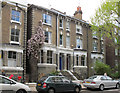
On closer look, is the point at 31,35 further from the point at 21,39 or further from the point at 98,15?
the point at 98,15

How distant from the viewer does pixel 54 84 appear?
13.0 m

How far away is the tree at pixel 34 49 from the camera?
20.8 metres

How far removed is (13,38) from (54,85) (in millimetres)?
9530

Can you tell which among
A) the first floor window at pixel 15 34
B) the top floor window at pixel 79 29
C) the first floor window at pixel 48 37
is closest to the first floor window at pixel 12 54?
the first floor window at pixel 15 34

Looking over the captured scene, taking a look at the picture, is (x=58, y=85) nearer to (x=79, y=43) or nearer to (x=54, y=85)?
(x=54, y=85)

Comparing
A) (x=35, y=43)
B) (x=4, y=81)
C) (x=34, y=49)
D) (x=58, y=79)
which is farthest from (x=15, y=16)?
(x=4, y=81)

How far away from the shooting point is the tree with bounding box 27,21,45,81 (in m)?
20.8

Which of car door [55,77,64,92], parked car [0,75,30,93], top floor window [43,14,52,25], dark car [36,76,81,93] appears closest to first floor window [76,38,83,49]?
top floor window [43,14,52,25]

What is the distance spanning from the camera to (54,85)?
1297cm

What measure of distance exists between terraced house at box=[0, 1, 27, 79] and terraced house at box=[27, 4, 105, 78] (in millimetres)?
1733

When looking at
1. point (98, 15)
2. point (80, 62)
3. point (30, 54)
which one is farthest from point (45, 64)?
point (98, 15)

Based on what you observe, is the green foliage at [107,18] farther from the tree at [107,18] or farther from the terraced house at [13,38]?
the terraced house at [13,38]

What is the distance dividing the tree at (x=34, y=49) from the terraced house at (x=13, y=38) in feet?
2.95

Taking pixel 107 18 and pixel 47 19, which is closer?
pixel 107 18
